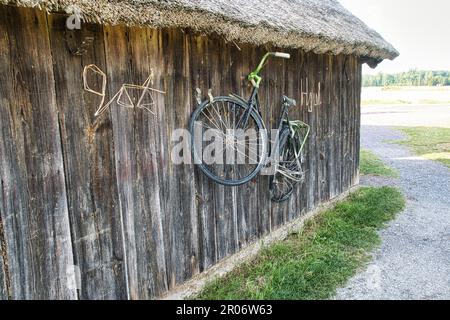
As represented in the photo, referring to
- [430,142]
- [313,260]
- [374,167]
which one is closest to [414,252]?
[313,260]

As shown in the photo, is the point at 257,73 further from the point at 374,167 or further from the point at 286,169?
the point at 374,167

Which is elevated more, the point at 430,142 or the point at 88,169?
the point at 88,169

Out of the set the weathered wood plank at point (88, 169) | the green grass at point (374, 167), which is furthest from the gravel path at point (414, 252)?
the weathered wood plank at point (88, 169)

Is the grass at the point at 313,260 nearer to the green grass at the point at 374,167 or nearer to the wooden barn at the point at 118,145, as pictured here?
the wooden barn at the point at 118,145

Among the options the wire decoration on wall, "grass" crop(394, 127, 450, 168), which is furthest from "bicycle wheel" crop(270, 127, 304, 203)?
"grass" crop(394, 127, 450, 168)

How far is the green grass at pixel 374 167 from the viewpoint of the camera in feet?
28.6

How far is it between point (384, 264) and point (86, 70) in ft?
12.3

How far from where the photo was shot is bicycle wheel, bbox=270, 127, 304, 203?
173 inches

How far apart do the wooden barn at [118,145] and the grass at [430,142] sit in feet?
27.8

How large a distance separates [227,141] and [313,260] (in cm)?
171

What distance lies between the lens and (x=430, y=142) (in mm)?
13570
